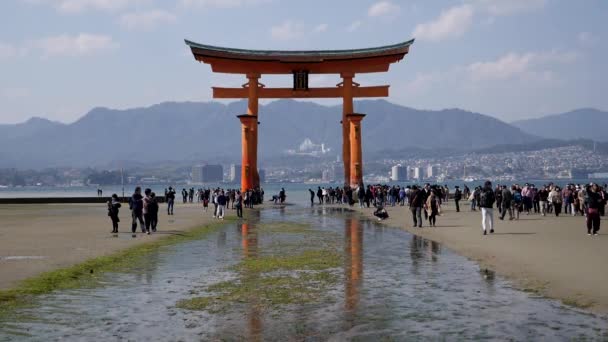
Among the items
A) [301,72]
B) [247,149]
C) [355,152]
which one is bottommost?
[355,152]

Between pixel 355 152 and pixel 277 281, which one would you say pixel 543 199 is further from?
pixel 277 281

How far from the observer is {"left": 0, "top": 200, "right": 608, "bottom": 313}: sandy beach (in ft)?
36.3

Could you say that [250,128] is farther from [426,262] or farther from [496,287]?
[496,287]

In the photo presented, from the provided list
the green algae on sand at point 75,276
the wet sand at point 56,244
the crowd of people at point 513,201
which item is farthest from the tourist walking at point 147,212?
the crowd of people at point 513,201

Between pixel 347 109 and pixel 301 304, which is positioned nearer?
pixel 301 304

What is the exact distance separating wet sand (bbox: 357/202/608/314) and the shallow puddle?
52cm

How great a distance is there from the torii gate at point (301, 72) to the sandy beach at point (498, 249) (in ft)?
68.0

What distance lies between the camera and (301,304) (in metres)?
9.51

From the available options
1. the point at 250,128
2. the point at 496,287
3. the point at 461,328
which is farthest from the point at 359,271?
the point at 250,128

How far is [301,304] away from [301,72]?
4092 cm

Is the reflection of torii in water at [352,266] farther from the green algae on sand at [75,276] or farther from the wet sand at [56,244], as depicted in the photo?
the wet sand at [56,244]

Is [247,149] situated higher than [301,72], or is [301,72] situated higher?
[301,72]

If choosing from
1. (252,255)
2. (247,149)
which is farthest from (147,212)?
(247,149)

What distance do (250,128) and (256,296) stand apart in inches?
1525
